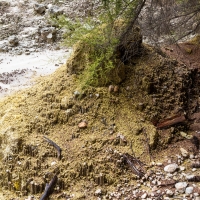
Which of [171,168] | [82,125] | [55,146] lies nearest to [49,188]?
[55,146]

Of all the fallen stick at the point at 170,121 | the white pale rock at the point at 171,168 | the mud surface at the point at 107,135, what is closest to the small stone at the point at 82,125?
the mud surface at the point at 107,135

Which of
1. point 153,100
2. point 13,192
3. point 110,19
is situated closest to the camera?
point 13,192

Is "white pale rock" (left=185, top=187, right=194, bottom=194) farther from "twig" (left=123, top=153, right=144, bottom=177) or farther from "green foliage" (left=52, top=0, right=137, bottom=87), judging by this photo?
"green foliage" (left=52, top=0, right=137, bottom=87)

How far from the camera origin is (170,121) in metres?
2.68

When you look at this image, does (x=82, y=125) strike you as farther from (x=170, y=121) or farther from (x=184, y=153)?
(x=184, y=153)

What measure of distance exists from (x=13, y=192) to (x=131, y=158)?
1.06 metres

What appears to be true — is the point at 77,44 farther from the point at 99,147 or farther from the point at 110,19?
the point at 99,147

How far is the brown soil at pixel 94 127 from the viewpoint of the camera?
2.37 meters

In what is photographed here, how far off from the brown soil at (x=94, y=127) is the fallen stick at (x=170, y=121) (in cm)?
3

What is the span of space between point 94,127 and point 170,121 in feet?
2.40

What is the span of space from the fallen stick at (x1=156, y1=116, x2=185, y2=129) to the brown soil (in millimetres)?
33

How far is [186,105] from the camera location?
9.37ft

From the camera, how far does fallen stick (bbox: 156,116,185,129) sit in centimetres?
267

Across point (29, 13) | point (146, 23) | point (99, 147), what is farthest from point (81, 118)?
point (29, 13)
